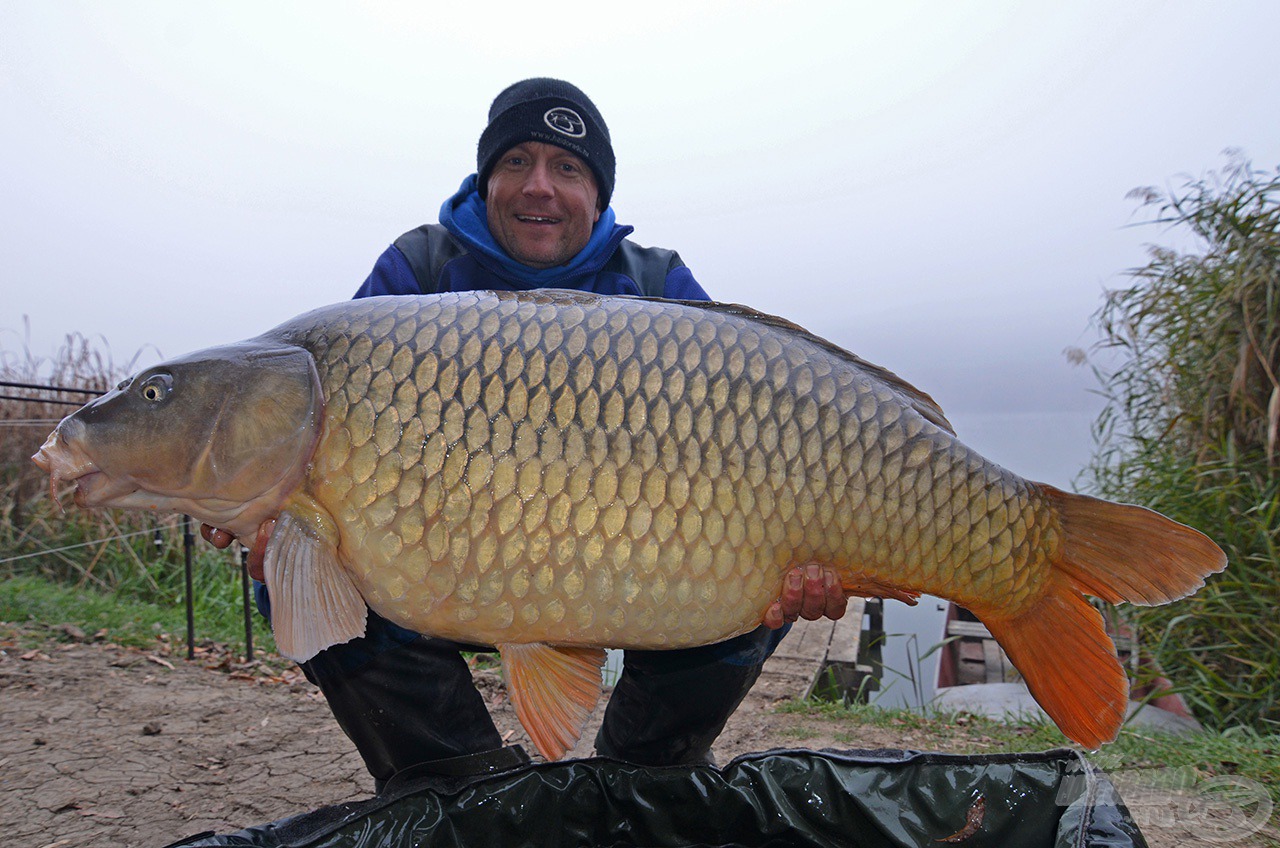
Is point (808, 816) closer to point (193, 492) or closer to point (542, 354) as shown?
point (542, 354)

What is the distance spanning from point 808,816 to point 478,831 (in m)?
0.54

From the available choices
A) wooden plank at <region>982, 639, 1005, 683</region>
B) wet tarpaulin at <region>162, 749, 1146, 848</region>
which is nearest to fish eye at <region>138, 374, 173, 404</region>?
wet tarpaulin at <region>162, 749, 1146, 848</region>

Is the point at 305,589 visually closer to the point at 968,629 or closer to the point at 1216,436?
the point at 1216,436

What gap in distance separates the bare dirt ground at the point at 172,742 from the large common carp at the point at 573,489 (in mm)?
705

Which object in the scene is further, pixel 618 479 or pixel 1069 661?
pixel 1069 661

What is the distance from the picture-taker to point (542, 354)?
Answer: 1208 millimetres

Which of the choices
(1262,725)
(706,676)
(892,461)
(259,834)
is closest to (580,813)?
(706,676)

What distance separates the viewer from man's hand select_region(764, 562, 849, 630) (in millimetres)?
1260

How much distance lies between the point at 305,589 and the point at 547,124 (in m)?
1.16

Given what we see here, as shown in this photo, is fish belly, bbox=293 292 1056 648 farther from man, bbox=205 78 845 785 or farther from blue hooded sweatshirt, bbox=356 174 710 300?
blue hooded sweatshirt, bbox=356 174 710 300

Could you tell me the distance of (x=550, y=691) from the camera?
1.29 meters

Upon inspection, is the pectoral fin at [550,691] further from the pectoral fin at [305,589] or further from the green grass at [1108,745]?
the green grass at [1108,745]

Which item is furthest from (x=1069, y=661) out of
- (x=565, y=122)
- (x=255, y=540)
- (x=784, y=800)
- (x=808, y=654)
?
(x=808, y=654)

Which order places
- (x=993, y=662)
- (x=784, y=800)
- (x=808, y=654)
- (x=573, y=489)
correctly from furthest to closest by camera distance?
(x=993, y=662) < (x=808, y=654) < (x=784, y=800) < (x=573, y=489)
